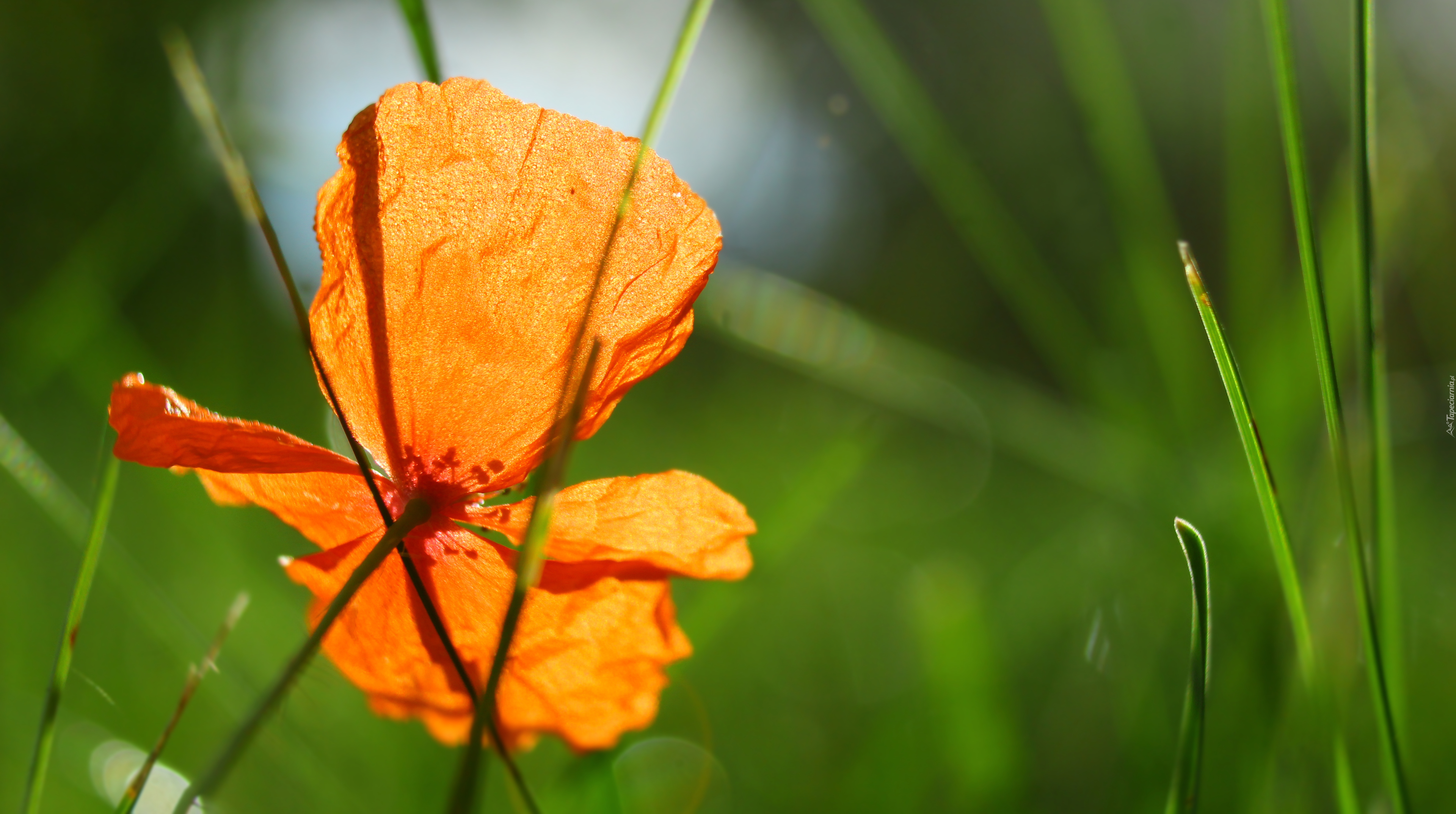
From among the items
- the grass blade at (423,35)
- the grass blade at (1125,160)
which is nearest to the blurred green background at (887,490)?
the grass blade at (1125,160)

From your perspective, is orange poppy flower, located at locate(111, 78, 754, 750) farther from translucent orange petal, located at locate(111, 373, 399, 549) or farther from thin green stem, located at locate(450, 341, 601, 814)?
thin green stem, located at locate(450, 341, 601, 814)

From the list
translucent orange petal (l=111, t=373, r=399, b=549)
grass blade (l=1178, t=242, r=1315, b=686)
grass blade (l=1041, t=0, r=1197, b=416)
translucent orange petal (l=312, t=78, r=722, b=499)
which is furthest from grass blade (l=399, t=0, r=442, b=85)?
grass blade (l=1041, t=0, r=1197, b=416)

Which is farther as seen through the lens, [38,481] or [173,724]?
[38,481]

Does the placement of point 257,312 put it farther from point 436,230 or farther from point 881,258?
point 436,230

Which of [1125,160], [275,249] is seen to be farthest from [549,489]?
[1125,160]

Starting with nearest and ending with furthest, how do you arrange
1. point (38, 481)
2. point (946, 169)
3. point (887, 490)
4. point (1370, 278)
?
point (1370, 278) < point (38, 481) < point (946, 169) < point (887, 490)

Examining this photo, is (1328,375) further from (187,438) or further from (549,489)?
(187,438)

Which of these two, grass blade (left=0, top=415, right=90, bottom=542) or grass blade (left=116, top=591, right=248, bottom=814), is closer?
grass blade (left=116, top=591, right=248, bottom=814)

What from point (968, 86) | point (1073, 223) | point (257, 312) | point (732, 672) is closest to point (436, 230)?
point (732, 672)
